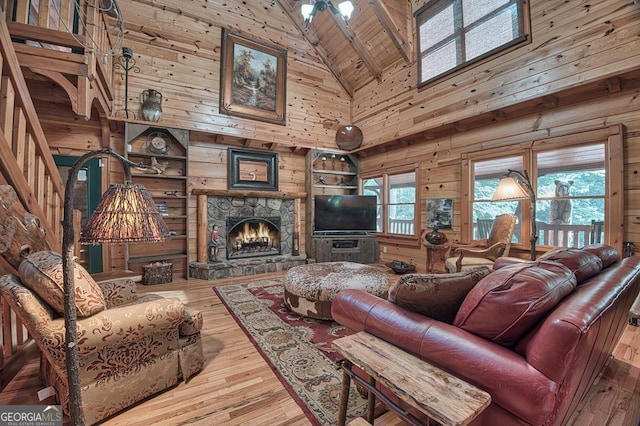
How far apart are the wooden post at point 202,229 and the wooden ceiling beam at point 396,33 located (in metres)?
4.52

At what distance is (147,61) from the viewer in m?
4.45

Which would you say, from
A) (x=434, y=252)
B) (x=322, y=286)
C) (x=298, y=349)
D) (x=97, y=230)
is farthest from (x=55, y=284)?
(x=434, y=252)

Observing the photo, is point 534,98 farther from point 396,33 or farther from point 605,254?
point 396,33

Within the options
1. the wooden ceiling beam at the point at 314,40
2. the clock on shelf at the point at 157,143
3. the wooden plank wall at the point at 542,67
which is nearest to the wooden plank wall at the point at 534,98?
the wooden plank wall at the point at 542,67

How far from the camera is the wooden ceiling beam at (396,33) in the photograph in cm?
494

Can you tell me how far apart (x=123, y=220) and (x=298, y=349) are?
1.73 metres

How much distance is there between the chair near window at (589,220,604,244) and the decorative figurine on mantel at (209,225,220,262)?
519cm

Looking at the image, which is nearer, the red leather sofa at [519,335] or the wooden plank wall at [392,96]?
the red leather sofa at [519,335]

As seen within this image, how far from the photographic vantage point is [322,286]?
269 centimetres

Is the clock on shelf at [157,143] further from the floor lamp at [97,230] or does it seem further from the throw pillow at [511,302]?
the throw pillow at [511,302]

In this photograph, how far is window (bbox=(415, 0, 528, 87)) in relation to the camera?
3834mm

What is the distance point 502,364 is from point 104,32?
16.7ft

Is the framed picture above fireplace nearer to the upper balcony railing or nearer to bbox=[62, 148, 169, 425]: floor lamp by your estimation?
the upper balcony railing

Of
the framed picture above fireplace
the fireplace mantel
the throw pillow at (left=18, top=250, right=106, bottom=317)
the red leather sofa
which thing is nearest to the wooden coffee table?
the red leather sofa
